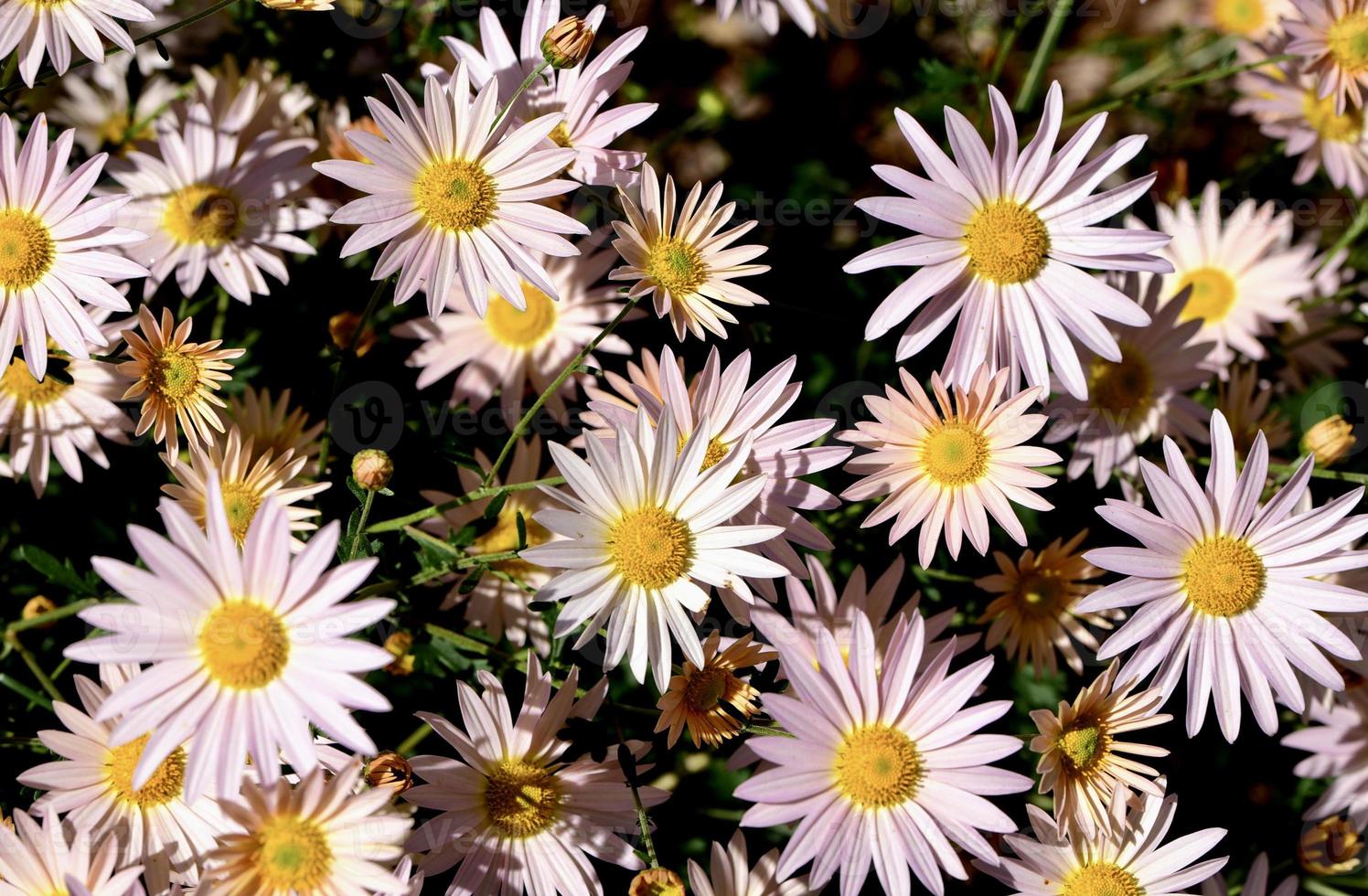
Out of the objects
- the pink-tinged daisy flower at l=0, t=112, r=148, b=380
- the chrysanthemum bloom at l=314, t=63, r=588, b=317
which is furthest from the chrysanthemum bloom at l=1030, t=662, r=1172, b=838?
the pink-tinged daisy flower at l=0, t=112, r=148, b=380

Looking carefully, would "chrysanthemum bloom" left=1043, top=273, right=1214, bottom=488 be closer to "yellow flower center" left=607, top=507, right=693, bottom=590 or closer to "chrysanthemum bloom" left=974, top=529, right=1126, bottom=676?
"chrysanthemum bloom" left=974, top=529, right=1126, bottom=676

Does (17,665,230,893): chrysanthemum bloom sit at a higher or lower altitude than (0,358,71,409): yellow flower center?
lower

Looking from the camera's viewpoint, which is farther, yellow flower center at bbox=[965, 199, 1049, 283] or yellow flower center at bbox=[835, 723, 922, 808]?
yellow flower center at bbox=[965, 199, 1049, 283]

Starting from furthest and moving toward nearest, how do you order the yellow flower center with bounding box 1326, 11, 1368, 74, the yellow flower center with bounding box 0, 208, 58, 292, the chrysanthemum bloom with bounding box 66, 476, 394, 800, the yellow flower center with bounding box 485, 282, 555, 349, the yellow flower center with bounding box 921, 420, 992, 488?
the yellow flower center with bounding box 485, 282, 555, 349 → the yellow flower center with bounding box 1326, 11, 1368, 74 → the yellow flower center with bounding box 921, 420, 992, 488 → the yellow flower center with bounding box 0, 208, 58, 292 → the chrysanthemum bloom with bounding box 66, 476, 394, 800

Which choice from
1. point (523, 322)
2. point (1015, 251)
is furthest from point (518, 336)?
point (1015, 251)

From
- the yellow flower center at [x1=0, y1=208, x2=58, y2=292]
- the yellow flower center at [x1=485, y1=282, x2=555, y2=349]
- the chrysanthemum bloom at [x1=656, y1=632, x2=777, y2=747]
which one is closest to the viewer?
the chrysanthemum bloom at [x1=656, y1=632, x2=777, y2=747]

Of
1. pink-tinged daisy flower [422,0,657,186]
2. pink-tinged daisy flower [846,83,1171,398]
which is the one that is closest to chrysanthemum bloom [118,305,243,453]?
pink-tinged daisy flower [422,0,657,186]

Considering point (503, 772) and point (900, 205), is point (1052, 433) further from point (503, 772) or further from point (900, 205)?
point (503, 772)

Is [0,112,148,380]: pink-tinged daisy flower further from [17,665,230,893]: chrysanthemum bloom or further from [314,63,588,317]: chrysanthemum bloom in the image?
[17,665,230,893]: chrysanthemum bloom

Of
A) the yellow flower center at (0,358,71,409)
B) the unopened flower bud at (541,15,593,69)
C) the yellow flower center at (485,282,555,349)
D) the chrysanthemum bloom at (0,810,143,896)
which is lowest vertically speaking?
the chrysanthemum bloom at (0,810,143,896)
